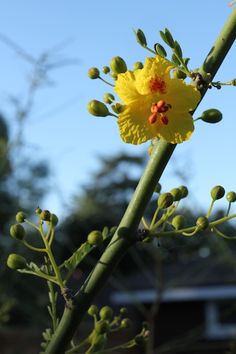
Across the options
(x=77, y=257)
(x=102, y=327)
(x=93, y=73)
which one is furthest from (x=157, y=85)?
(x=102, y=327)

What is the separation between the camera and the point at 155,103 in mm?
1223

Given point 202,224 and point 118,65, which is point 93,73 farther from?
point 202,224

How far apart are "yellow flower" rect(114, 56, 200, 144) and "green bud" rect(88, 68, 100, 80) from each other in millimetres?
91

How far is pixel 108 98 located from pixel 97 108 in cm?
10

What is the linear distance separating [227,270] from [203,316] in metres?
1.37

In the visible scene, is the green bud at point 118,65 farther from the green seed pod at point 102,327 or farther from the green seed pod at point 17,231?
the green seed pod at point 102,327

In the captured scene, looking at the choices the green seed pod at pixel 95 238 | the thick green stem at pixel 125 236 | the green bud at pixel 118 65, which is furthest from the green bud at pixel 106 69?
the green seed pod at pixel 95 238

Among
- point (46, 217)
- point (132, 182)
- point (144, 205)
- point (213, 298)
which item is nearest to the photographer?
point (144, 205)

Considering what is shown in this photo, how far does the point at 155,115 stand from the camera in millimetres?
1157

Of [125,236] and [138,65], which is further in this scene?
[138,65]

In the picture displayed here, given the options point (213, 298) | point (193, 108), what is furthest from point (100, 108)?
point (213, 298)

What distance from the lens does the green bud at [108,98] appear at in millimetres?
1223

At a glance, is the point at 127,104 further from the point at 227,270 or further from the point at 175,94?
the point at 227,270

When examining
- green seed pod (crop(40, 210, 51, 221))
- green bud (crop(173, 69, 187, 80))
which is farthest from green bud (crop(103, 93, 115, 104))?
green seed pod (crop(40, 210, 51, 221))
